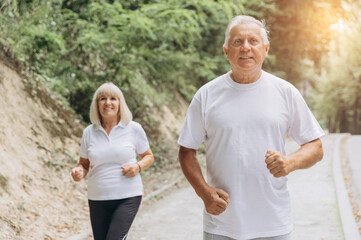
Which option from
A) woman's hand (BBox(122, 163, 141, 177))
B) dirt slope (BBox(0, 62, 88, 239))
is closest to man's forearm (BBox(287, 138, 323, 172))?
woman's hand (BBox(122, 163, 141, 177))

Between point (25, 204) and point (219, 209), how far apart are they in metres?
5.12

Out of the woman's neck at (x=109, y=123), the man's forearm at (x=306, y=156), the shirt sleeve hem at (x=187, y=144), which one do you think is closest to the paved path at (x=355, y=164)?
the woman's neck at (x=109, y=123)

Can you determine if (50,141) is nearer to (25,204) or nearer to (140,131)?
(25,204)

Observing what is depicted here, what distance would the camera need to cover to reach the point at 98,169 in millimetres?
4191

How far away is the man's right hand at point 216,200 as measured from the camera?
7.92 feet

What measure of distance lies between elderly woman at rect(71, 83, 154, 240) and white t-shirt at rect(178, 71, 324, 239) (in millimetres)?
1688

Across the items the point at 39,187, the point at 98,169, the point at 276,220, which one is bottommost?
the point at 39,187

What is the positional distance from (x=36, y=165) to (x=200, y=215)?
10.8 ft

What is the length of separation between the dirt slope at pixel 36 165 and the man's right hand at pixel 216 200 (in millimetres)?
4205

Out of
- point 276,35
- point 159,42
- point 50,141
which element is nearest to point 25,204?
point 50,141

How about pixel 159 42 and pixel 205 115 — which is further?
pixel 159 42

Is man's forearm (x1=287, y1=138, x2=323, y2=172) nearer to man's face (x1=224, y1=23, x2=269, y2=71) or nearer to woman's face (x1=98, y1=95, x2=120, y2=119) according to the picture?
man's face (x1=224, y1=23, x2=269, y2=71)

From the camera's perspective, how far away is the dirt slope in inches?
252

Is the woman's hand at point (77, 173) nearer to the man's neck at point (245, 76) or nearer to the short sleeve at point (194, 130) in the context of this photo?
the short sleeve at point (194, 130)
